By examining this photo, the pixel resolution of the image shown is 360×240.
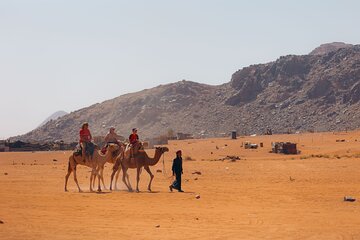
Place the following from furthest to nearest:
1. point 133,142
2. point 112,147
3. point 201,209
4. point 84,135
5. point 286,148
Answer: point 286,148 → point 112,147 → point 133,142 → point 84,135 → point 201,209

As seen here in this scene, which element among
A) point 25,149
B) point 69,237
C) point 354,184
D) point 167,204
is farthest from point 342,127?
point 69,237

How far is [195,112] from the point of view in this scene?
114 m

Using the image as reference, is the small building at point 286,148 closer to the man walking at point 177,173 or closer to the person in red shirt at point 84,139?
the man walking at point 177,173

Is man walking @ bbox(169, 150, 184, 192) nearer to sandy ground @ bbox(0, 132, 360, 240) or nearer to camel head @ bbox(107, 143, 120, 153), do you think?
sandy ground @ bbox(0, 132, 360, 240)

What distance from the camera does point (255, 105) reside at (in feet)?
346

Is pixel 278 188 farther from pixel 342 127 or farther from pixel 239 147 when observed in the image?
pixel 342 127

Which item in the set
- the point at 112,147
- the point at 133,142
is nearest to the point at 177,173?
the point at 133,142

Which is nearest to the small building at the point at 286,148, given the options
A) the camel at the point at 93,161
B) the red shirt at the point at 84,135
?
the camel at the point at 93,161

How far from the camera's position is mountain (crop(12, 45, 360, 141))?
9412cm

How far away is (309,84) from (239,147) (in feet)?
178

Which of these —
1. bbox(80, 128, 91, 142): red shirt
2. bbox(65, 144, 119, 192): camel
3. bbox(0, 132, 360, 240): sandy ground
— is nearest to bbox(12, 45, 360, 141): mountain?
bbox(0, 132, 360, 240): sandy ground

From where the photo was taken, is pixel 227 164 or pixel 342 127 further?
pixel 342 127

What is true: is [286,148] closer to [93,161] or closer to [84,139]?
[93,161]

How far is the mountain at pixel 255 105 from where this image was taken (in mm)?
94125
